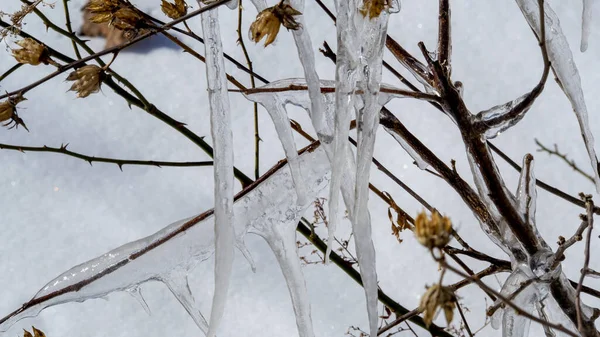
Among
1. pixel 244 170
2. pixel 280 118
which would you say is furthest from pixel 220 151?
pixel 244 170

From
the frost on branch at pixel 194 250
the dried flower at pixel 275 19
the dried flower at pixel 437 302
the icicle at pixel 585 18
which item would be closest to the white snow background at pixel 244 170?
the frost on branch at pixel 194 250

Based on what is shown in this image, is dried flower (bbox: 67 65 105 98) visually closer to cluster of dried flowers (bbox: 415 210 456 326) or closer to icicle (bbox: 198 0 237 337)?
icicle (bbox: 198 0 237 337)

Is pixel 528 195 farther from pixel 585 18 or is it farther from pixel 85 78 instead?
pixel 85 78

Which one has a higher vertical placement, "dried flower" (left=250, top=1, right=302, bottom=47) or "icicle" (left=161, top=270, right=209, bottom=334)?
"dried flower" (left=250, top=1, right=302, bottom=47)

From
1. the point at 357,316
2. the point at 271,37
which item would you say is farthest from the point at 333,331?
the point at 271,37

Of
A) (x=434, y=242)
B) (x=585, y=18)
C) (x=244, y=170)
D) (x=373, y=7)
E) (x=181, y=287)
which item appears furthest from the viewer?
(x=244, y=170)

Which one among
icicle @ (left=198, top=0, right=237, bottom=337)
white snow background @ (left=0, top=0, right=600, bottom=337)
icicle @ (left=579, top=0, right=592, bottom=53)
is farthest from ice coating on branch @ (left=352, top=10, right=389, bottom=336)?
white snow background @ (left=0, top=0, right=600, bottom=337)

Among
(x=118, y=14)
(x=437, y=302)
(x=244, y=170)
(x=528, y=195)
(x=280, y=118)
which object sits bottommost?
(x=437, y=302)
